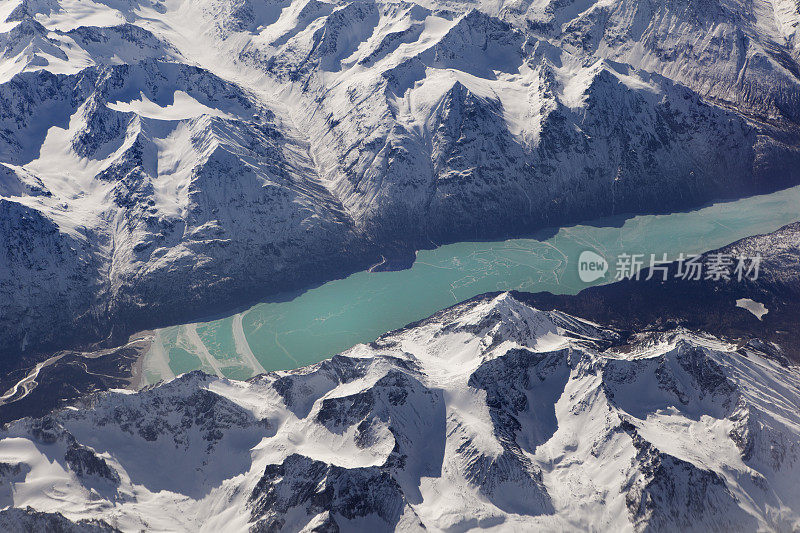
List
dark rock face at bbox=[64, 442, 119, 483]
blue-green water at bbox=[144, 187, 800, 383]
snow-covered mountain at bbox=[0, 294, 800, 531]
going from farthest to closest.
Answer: blue-green water at bbox=[144, 187, 800, 383], dark rock face at bbox=[64, 442, 119, 483], snow-covered mountain at bbox=[0, 294, 800, 531]

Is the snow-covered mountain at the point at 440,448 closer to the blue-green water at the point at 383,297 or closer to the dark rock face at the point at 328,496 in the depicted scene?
the dark rock face at the point at 328,496

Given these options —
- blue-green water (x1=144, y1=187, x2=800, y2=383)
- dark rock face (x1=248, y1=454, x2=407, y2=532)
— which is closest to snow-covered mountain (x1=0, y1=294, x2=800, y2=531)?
dark rock face (x1=248, y1=454, x2=407, y2=532)

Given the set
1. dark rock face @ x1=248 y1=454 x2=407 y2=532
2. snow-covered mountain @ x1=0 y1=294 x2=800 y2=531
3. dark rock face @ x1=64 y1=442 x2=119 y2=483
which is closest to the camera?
dark rock face @ x1=248 y1=454 x2=407 y2=532

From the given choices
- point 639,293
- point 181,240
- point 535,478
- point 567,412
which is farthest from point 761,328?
point 181,240

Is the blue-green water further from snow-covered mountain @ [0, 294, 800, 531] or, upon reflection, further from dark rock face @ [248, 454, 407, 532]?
dark rock face @ [248, 454, 407, 532]

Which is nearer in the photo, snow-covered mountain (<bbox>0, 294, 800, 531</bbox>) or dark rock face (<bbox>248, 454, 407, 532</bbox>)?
dark rock face (<bbox>248, 454, 407, 532</bbox>)

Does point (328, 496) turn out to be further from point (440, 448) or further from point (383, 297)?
point (383, 297)

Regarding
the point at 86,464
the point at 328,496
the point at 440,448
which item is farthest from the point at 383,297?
the point at 86,464
